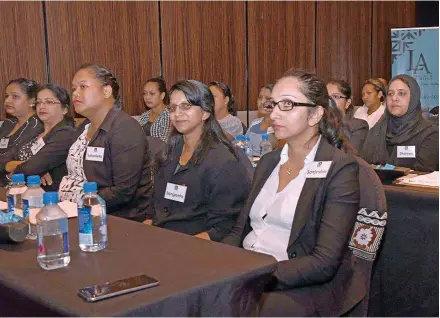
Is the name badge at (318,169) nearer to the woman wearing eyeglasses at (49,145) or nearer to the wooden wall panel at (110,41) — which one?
the woman wearing eyeglasses at (49,145)

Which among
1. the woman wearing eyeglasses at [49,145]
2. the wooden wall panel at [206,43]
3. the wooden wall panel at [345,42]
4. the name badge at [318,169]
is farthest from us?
the wooden wall panel at [345,42]

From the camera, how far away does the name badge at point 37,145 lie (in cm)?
393

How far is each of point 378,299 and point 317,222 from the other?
45.7 inches

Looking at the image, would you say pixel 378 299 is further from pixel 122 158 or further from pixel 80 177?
pixel 80 177

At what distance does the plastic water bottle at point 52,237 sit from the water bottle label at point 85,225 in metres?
0.06

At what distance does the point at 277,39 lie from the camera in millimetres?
7398

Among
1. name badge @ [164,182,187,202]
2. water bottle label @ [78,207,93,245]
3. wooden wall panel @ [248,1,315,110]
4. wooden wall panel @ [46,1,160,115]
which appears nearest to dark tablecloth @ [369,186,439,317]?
name badge @ [164,182,187,202]

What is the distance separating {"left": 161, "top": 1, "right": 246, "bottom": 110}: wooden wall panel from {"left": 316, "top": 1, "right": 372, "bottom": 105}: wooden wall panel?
1.35 meters

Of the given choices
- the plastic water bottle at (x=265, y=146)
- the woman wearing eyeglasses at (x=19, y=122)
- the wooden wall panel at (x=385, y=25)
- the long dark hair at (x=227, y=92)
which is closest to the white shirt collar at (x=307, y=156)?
the plastic water bottle at (x=265, y=146)

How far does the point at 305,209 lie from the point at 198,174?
0.71 meters

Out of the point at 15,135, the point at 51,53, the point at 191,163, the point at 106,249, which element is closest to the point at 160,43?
the point at 51,53

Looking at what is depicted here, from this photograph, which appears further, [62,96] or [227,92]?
[227,92]

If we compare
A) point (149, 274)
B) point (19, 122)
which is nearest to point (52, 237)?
point (149, 274)

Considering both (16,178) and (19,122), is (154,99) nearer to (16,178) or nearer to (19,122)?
(19,122)
